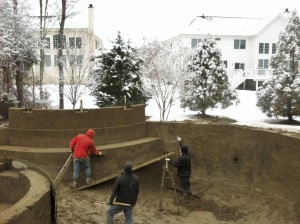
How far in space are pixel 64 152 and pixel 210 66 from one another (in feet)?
46.1

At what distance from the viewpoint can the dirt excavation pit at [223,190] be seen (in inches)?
353

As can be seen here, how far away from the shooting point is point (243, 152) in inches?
452

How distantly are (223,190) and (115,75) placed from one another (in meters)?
9.15

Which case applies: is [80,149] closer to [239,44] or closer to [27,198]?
[27,198]

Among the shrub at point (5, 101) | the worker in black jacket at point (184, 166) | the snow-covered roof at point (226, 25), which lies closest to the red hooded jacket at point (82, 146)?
the worker in black jacket at point (184, 166)

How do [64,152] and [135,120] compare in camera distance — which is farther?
[135,120]

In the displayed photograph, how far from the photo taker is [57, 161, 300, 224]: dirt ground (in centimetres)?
860

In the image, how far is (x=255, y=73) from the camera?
116 ft

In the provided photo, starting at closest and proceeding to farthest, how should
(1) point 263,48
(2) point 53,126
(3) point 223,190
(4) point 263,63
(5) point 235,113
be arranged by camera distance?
(2) point 53,126
(3) point 223,190
(5) point 235,113
(4) point 263,63
(1) point 263,48

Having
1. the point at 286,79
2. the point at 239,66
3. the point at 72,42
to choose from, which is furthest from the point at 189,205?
the point at 239,66

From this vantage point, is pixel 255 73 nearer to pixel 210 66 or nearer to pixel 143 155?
pixel 210 66

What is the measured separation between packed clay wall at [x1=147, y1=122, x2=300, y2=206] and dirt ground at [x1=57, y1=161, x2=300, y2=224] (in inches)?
14.0

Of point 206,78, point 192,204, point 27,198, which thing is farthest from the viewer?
point 206,78

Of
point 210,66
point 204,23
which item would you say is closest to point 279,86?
point 210,66
